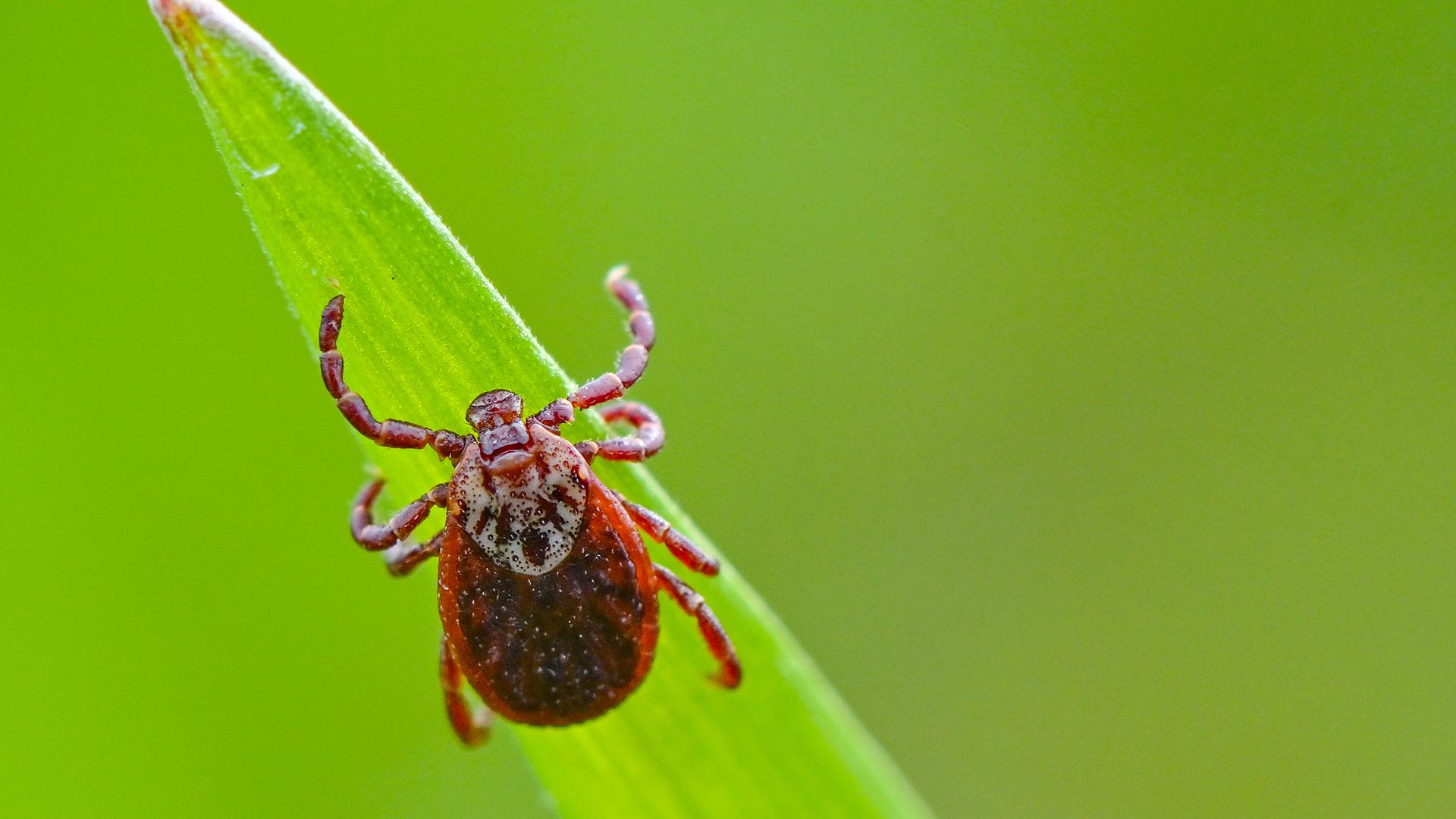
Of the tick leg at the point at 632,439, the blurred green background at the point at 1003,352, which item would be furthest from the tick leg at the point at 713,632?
the blurred green background at the point at 1003,352

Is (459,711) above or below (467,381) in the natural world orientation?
below

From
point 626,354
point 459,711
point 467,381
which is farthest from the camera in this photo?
point 459,711

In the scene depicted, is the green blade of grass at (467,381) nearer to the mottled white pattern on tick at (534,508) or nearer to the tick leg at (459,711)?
the mottled white pattern on tick at (534,508)

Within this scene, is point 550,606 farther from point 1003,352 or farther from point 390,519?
point 1003,352

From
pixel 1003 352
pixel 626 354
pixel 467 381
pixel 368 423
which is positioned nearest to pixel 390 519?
pixel 368 423

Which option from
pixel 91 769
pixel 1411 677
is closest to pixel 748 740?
pixel 91 769

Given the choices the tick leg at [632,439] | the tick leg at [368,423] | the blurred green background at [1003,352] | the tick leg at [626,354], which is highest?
the tick leg at [368,423]

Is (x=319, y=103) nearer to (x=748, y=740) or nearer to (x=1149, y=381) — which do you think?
(x=748, y=740)
